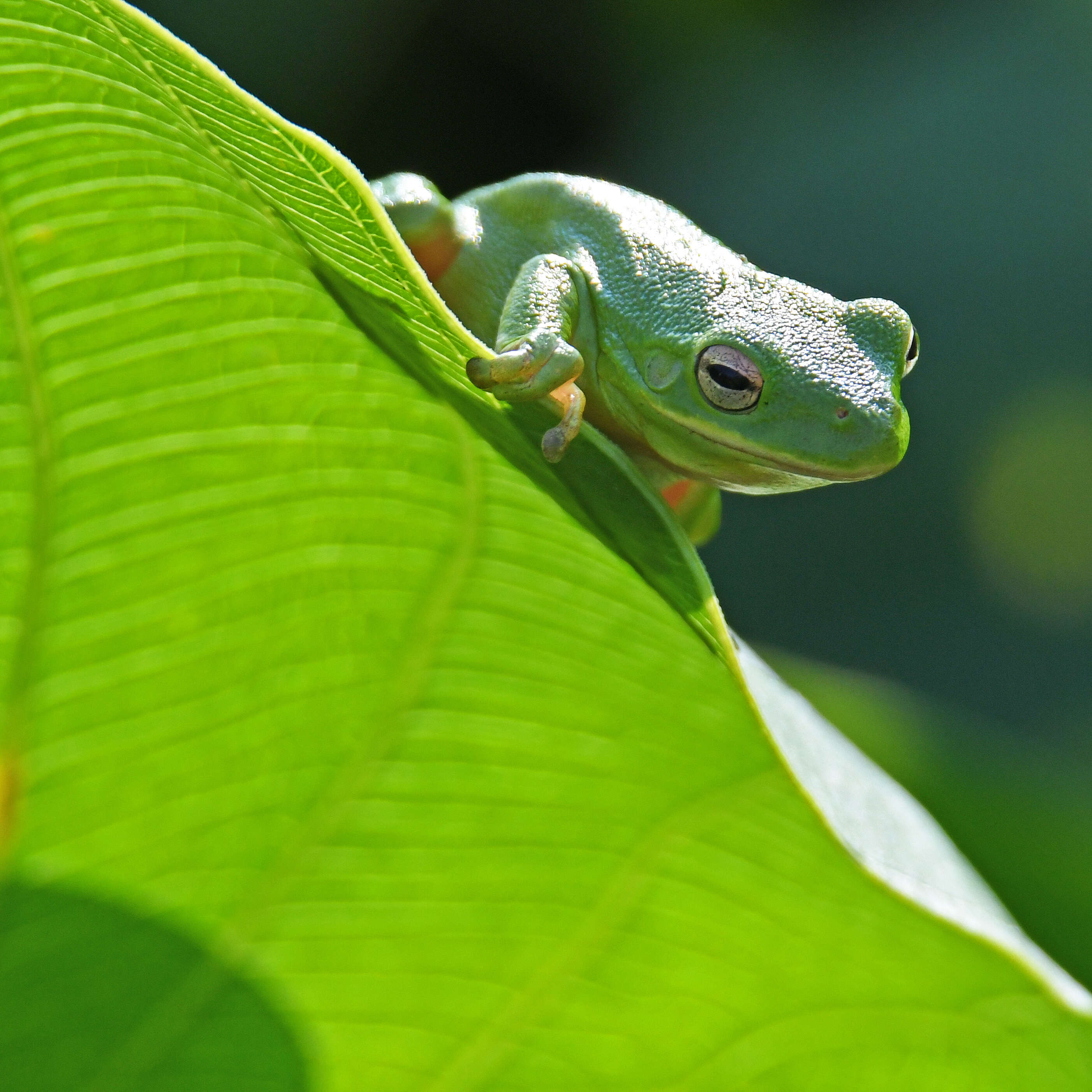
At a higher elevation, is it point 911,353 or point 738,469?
point 911,353

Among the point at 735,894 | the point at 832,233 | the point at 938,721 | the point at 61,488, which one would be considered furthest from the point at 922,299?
the point at 61,488

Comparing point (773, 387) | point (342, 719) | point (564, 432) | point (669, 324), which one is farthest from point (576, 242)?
point (342, 719)

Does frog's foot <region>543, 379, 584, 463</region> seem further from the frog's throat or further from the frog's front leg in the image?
the frog's throat

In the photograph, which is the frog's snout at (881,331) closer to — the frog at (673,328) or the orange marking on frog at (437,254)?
the frog at (673,328)

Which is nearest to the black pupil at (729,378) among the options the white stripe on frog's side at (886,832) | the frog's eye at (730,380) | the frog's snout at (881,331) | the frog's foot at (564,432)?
the frog's eye at (730,380)

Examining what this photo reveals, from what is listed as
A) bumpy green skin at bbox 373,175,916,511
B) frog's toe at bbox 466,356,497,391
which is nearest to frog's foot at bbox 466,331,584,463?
frog's toe at bbox 466,356,497,391

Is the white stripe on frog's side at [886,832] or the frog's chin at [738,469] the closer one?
the white stripe on frog's side at [886,832]

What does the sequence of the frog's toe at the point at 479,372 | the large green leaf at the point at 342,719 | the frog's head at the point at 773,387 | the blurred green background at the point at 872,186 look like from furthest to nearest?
the blurred green background at the point at 872,186 < the frog's head at the point at 773,387 < the frog's toe at the point at 479,372 < the large green leaf at the point at 342,719

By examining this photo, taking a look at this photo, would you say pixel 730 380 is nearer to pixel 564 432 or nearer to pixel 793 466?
pixel 793 466
